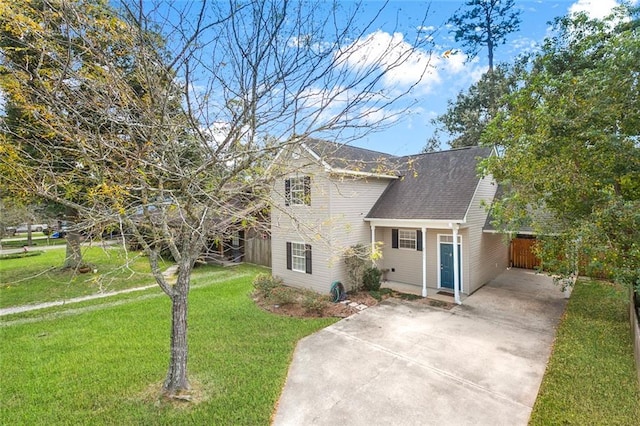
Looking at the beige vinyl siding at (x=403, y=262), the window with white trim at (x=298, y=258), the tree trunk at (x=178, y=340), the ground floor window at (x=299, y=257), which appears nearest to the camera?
the tree trunk at (x=178, y=340)

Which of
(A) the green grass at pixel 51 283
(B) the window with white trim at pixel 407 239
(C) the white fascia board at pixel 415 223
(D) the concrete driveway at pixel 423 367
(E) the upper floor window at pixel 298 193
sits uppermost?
(E) the upper floor window at pixel 298 193

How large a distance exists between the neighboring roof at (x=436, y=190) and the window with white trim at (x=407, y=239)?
45.8 inches

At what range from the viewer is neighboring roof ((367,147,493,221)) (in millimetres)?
10977

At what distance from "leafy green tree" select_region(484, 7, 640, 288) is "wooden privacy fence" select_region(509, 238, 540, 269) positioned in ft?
22.4

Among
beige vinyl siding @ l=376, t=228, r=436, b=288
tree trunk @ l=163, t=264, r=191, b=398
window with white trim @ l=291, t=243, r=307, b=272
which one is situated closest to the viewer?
tree trunk @ l=163, t=264, r=191, b=398

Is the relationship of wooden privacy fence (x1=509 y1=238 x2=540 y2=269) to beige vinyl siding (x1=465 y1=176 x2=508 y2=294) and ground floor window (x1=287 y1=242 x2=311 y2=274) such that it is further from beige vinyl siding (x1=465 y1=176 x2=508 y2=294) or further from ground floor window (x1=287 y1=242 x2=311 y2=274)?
ground floor window (x1=287 y1=242 x2=311 y2=274)

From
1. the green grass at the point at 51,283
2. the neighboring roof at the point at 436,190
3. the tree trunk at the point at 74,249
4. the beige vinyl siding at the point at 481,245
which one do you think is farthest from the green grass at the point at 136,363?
the beige vinyl siding at the point at 481,245

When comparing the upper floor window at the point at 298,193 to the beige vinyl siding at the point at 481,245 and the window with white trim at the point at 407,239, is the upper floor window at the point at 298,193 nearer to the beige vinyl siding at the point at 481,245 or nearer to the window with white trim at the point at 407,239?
the window with white trim at the point at 407,239

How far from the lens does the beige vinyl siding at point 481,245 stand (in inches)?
453

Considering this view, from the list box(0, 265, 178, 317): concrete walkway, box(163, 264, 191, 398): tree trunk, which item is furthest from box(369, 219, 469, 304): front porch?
box(0, 265, 178, 317): concrete walkway

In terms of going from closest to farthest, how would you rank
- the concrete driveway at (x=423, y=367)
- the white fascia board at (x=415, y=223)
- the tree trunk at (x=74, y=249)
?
the tree trunk at (x=74, y=249)
the concrete driveway at (x=423, y=367)
the white fascia board at (x=415, y=223)

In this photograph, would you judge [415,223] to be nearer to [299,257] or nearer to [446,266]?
[446,266]

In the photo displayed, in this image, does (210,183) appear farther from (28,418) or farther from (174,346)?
(28,418)

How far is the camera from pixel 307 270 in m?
12.1
